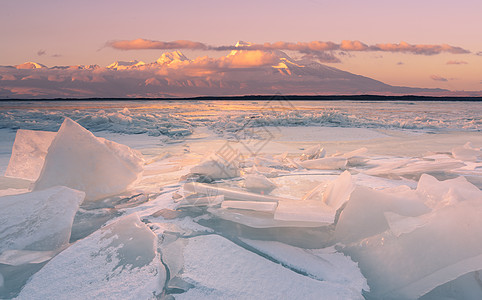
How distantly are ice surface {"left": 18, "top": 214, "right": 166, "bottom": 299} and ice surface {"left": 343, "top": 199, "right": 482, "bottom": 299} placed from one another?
87 centimetres

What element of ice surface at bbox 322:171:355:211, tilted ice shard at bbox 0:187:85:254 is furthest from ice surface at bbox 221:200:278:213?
tilted ice shard at bbox 0:187:85:254

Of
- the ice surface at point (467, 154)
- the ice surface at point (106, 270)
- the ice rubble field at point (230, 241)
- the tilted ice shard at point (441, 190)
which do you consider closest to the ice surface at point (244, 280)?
the ice rubble field at point (230, 241)

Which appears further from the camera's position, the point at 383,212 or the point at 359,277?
the point at 383,212

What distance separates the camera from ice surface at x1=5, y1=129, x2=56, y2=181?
2277 millimetres

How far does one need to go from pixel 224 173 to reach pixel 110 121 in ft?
25.4

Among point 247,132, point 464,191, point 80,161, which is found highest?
point 464,191

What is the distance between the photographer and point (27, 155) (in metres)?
2.34

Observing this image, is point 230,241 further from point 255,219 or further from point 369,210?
point 369,210

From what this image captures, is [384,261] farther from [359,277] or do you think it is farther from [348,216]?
[348,216]

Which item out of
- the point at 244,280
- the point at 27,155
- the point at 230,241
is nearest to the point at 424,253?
the point at 244,280

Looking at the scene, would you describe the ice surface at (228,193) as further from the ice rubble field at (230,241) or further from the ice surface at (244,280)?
the ice surface at (244,280)

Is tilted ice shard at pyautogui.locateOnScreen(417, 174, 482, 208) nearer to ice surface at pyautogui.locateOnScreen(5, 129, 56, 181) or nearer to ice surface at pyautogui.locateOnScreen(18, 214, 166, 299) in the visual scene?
ice surface at pyautogui.locateOnScreen(18, 214, 166, 299)

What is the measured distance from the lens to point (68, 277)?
1.12m

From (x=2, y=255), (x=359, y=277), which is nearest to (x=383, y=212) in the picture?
(x=359, y=277)
